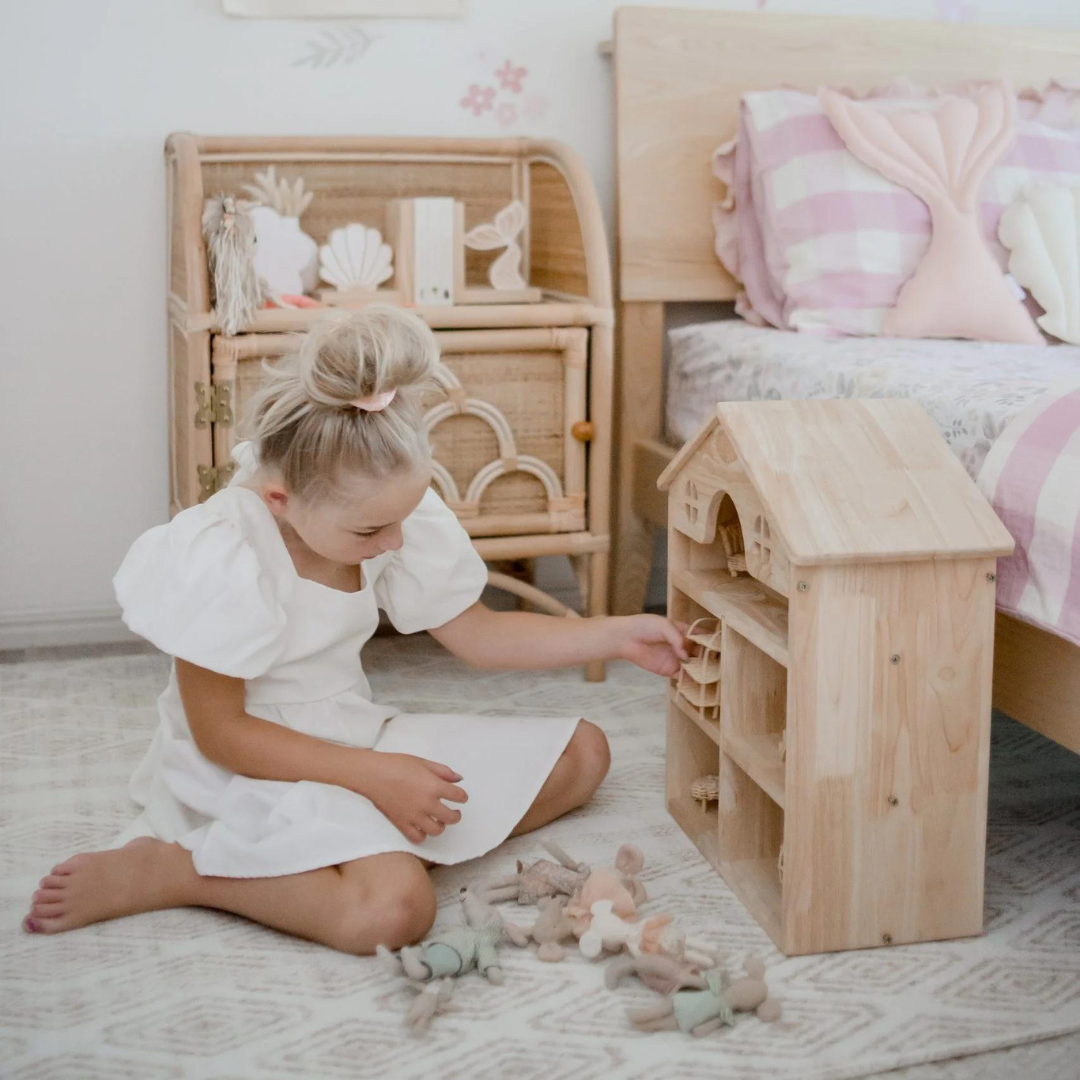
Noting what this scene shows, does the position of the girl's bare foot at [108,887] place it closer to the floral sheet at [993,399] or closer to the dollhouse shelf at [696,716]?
the dollhouse shelf at [696,716]

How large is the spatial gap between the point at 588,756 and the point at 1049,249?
3.47ft

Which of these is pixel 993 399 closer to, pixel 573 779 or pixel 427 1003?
pixel 573 779

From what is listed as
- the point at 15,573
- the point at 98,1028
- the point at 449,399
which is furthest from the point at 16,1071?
the point at 15,573

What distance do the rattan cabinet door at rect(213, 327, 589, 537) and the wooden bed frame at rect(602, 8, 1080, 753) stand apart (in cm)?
21

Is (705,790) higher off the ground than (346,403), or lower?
lower

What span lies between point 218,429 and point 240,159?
488 mm

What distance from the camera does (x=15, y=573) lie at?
207cm

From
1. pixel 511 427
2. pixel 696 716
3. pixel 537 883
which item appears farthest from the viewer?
pixel 511 427

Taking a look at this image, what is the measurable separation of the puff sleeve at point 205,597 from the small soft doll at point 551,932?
0.34 m

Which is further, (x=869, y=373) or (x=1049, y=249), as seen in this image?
(x=1049, y=249)

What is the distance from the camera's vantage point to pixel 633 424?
2174mm

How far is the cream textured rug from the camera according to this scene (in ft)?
3.26

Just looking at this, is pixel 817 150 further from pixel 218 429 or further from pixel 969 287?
pixel 218 429

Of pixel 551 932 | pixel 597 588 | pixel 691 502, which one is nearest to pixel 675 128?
pixel 597 588
